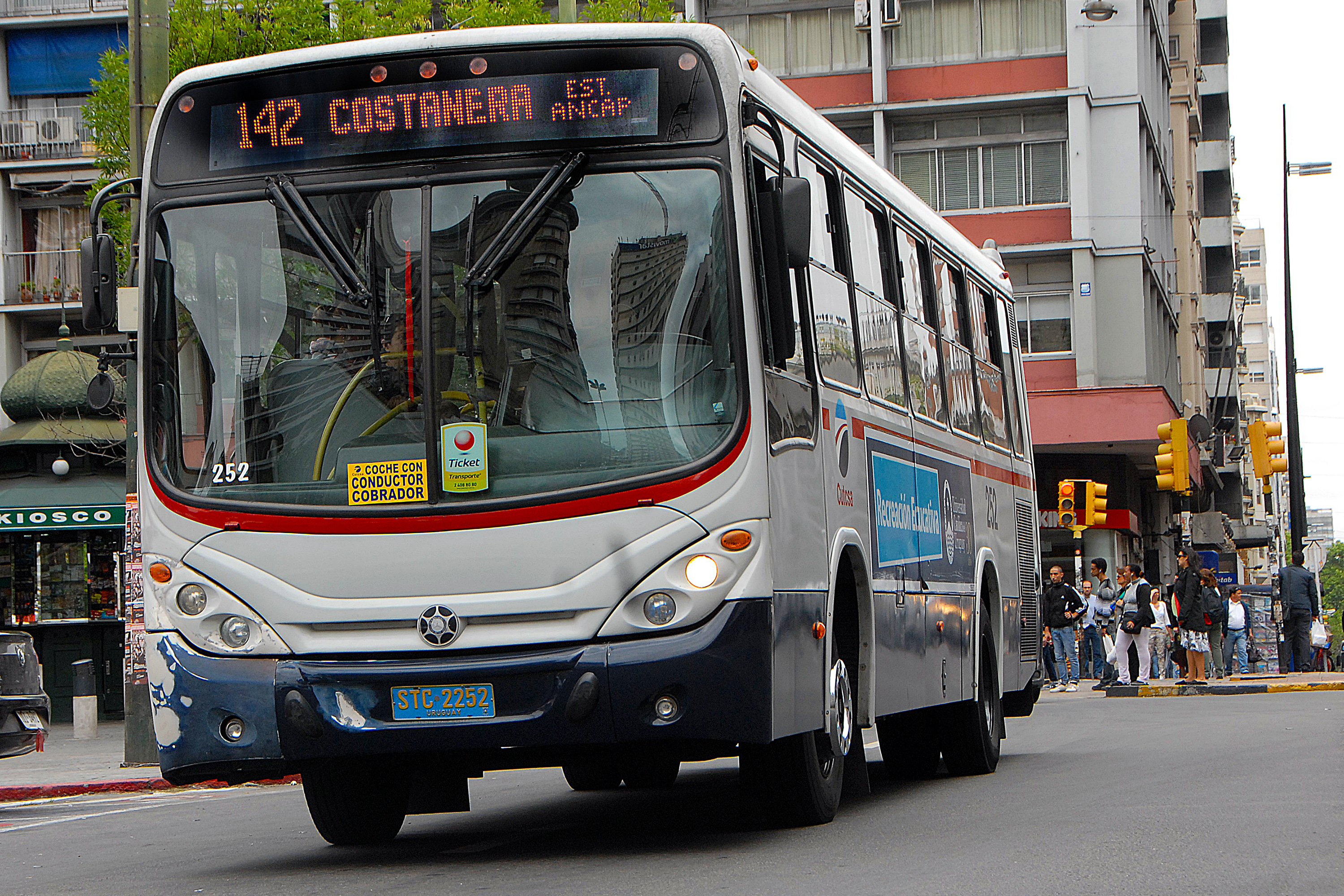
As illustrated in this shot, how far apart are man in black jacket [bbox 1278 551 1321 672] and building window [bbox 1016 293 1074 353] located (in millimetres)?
9207

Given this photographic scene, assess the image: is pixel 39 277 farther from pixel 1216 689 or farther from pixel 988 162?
pixel 1216 689

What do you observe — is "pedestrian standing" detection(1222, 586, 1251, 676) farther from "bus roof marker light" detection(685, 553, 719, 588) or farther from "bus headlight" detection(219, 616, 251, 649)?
"bus headlight" detection(219, 616, 251, 649)

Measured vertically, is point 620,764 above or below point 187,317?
below

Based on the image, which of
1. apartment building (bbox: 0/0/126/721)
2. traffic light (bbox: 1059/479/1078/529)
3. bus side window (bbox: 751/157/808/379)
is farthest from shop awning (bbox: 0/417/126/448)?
bus side window (bbox: 751/157/808/379)

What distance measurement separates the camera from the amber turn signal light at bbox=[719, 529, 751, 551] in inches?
314

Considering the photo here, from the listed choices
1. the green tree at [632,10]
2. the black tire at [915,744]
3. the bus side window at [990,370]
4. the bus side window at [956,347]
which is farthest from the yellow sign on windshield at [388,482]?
the green tree at [632,10]

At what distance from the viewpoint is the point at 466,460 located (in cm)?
803

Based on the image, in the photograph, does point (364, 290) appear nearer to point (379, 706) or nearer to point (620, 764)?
point (379, 706)

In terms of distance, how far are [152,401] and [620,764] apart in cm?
251

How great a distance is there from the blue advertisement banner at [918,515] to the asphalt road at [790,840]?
4.27 feet

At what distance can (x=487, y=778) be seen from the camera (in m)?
15.9

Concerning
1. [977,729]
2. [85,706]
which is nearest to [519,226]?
[977,729]

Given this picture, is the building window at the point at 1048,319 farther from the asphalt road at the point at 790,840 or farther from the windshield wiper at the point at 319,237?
the windshield wiper at the point at 319,237

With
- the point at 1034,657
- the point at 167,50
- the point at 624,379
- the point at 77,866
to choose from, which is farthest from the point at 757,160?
the point at 167,50
